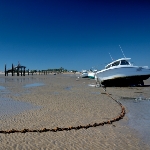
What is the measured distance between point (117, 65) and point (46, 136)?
64.9ft

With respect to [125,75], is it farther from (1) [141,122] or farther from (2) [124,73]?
(1) [141,122]

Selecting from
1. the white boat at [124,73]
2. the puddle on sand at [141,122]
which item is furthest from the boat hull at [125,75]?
the puddle on sand at [141,122]

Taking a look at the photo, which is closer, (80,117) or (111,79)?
(80,117)

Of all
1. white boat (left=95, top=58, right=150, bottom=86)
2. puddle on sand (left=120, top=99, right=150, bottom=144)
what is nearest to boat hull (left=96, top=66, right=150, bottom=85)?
white boat (left=95, top=58, right=150, bottom=86)

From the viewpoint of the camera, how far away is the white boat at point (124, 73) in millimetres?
23759

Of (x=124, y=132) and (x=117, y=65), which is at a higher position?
(x=117, y=65)

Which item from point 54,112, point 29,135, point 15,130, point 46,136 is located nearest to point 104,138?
point 46,136

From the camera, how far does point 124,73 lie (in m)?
23.8

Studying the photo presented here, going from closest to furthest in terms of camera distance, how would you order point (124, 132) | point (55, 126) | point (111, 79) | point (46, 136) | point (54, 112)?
point (46, 136) < point (124, 132) < point (55, 126) < point (54, 112) < point (111, 79)

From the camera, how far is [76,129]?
22.4ft

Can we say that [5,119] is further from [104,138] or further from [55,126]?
[104,138]

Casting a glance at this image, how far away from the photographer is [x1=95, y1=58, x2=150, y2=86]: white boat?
935 inches

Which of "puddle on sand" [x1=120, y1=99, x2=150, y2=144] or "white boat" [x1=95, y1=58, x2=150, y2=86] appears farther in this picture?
"white boat" [x1=95, y1=58, x2=150, y2=86]

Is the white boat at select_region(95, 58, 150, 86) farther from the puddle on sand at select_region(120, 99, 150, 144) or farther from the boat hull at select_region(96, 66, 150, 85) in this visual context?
the puddle on sand at select_region(120, 99, 150, 144)
